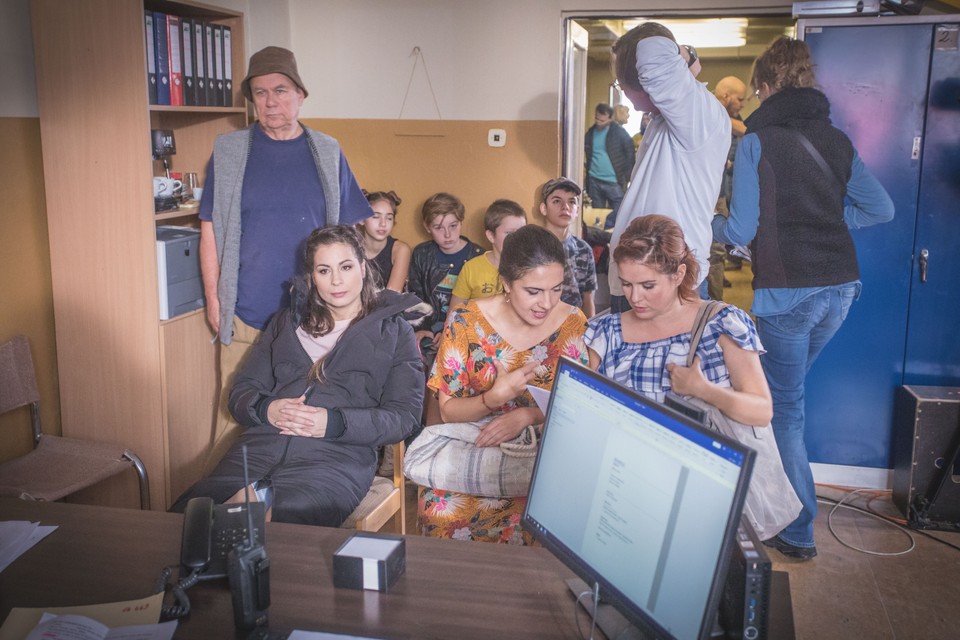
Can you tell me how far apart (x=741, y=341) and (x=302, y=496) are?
4.03ft

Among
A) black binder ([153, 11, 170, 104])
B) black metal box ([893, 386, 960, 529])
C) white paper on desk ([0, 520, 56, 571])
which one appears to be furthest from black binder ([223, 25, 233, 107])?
black metal box ([893, 386, 960, 529])

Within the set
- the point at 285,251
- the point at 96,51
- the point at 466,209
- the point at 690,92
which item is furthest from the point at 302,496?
the point at 466,209

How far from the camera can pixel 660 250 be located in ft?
7.54

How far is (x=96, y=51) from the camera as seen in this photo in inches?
124

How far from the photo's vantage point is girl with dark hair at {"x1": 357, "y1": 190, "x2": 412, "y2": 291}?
13.9 feet

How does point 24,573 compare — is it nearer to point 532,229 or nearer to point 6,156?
point 532,229

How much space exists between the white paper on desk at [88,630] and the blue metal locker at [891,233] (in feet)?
10.0

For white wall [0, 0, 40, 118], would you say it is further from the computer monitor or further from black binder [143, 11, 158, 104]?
the computer monitor

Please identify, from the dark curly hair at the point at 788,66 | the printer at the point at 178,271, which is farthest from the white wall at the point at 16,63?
the dark curly hair at the point at 788,66

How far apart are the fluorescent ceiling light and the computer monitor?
6.82 metres

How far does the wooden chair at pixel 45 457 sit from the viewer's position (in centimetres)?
289

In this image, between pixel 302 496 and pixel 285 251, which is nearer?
pixel 302 496

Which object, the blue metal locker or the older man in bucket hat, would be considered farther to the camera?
the blue metal locker

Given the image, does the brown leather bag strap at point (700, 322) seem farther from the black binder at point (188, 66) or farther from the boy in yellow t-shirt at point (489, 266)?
the black binder at point (188, 66)
